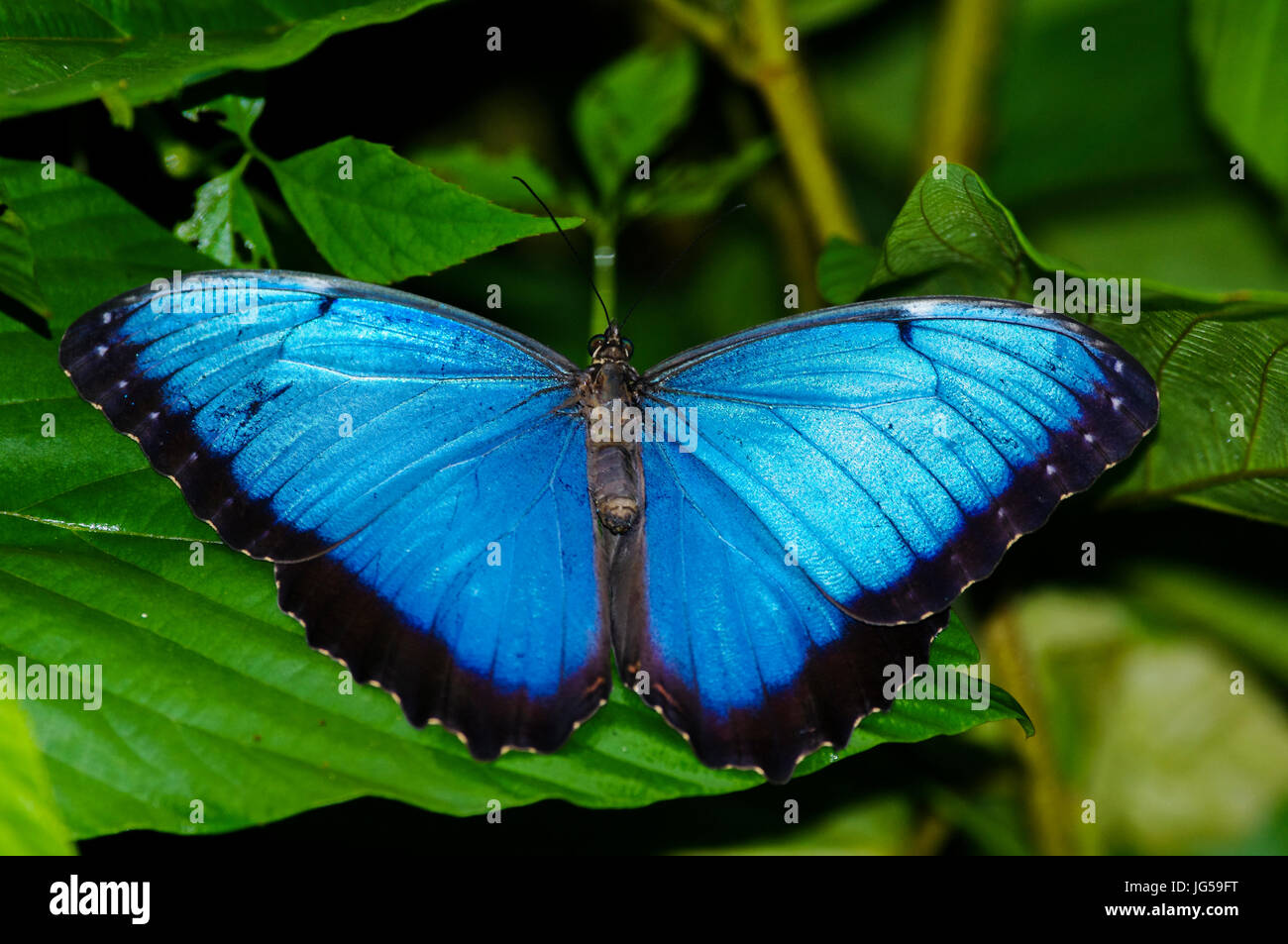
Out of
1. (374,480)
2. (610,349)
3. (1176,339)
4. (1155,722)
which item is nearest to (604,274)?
(610,349)

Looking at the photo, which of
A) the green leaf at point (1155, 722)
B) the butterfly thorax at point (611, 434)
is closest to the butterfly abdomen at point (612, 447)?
the butterfly thorax at point (611, 434)

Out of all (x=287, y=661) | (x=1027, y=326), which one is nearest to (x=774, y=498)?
(x=1027, y=326)

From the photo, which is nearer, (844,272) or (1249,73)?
(844,272)

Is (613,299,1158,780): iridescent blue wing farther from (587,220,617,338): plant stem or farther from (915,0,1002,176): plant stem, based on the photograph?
(915,0,1002,176): plant stem

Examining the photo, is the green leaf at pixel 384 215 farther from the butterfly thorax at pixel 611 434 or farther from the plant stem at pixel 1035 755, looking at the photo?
the plant stem at pixel 1035 755

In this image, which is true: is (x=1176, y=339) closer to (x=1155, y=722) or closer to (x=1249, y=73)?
(x=1249, y=73)

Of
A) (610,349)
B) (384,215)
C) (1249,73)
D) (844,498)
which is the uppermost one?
(1249,73)

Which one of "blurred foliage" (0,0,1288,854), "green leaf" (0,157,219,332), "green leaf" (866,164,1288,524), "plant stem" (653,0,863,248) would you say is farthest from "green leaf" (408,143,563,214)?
"green leaf" (866,164,1288,524)
